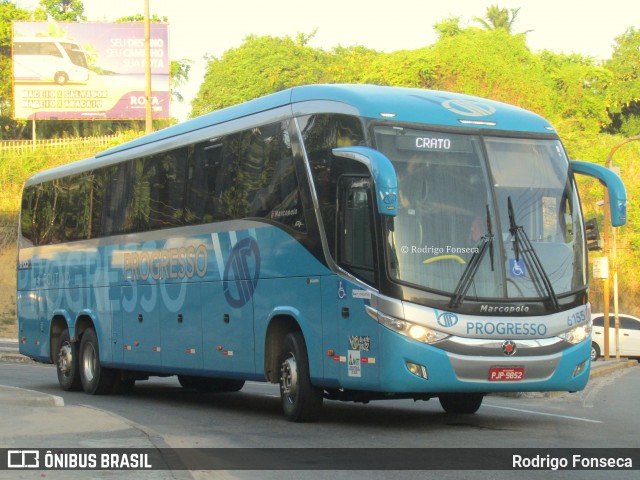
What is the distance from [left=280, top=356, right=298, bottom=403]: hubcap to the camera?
14508 mm

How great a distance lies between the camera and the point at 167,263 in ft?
60.0

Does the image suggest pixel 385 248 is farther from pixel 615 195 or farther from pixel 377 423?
pixel 615 195

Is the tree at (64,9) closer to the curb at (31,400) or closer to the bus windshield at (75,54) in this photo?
the bus windshield at (75,54)

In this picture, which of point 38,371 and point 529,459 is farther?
point 38,371

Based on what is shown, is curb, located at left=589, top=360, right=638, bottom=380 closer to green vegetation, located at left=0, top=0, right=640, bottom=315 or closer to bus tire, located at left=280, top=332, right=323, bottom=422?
bus tire, located at left=280, top=332, right=323, bottom=422

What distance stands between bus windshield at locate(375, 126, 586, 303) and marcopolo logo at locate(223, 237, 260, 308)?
2951mm

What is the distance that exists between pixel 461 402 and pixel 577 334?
252cm

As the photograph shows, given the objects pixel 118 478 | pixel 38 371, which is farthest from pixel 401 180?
pixel 38 371

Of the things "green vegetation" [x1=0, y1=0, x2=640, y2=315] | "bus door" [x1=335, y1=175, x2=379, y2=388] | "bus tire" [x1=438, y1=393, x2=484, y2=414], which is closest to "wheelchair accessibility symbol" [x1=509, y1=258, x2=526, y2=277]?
"bus door" [x1=335, y1=175, x2=379, y2=388]

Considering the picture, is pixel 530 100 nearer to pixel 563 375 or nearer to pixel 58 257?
pixel 58 257

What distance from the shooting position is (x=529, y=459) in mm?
10867

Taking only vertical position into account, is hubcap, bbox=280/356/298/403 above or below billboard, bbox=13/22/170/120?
below

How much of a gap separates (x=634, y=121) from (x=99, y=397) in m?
62.0

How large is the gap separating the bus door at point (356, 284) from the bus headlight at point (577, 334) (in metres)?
2.23
